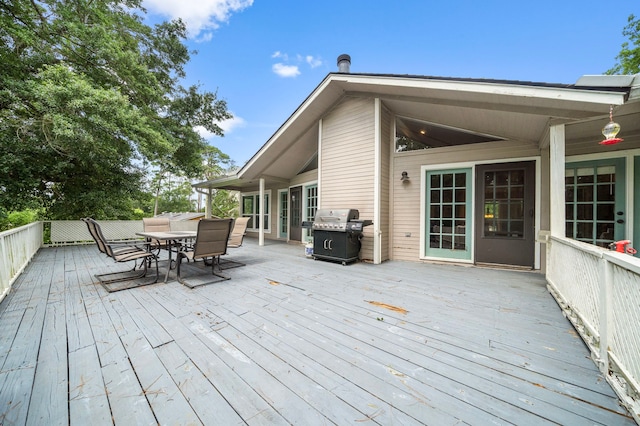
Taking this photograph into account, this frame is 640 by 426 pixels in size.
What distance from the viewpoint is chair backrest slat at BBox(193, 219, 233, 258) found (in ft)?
11.2

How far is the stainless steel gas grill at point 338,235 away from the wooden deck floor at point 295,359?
165 centimetres

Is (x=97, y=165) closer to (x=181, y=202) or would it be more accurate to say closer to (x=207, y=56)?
(x=207, y=56)

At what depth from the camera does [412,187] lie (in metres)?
5.12

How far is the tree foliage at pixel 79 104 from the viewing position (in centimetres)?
559

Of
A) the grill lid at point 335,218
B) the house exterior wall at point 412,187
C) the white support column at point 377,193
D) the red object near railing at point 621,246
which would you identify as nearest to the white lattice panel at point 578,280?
the red object near railing at point 621,246

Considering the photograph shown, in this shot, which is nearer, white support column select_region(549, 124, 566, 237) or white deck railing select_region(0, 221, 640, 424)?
white deck railing select_region(0, 221, 640, 424)

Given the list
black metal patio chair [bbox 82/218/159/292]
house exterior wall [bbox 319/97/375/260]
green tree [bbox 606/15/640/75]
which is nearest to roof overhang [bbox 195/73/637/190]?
house exterior wall [bbox 319/97/375/260]

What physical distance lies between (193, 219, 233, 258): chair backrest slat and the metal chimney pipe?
15.1ft

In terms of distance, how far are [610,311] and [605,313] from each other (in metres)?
0.03

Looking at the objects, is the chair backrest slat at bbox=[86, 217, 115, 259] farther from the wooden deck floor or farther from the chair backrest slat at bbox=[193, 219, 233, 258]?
the chair backrest slat at bbox=[193, 219, 233, 258]

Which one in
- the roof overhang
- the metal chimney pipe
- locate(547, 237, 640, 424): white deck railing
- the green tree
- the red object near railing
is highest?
the green tree

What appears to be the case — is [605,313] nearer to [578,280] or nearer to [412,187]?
[578,280]

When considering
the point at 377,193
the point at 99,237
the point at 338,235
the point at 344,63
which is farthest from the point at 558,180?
the point at 99,237

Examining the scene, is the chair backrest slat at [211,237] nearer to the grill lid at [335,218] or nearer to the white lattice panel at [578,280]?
the grill lid at [335,218]
